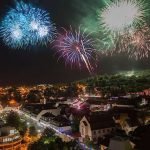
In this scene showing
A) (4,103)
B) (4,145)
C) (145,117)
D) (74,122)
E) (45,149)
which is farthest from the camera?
(4,103)

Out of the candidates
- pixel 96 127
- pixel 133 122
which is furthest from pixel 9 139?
pixel 133 122

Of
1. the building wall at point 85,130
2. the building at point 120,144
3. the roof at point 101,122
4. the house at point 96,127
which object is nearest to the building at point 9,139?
the building wall at point 85,130

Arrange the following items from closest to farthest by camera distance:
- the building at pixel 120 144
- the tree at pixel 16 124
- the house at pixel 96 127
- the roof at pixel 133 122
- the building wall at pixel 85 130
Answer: the building at pixel 120 144 < the house at pixel 96 127 < the building wall at pixel 85 130 < the roof at pixel 133 122 < the tree at pixel 16 124

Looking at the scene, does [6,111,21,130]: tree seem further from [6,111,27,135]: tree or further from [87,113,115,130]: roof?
[87,113,115,130]: roof

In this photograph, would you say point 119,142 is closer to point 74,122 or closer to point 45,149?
point 45,149

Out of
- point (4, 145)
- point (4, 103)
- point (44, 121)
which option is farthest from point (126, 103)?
point (4, 103)

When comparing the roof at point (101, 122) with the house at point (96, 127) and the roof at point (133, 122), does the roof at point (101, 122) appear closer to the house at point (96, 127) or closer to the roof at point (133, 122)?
the house at point (96, 127)

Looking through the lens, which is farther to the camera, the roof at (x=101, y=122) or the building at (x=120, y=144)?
the roof at (x=101, y=122)

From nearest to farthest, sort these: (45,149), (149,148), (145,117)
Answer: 1. (149,148)
2. (45,149)
3. (145,117)
